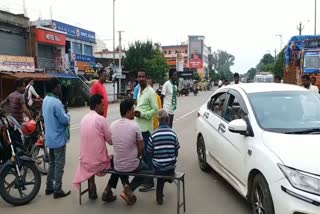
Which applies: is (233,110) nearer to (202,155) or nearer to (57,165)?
(202,155)

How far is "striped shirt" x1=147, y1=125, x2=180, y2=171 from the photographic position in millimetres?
5680

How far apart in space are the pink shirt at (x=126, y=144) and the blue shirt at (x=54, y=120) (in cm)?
90

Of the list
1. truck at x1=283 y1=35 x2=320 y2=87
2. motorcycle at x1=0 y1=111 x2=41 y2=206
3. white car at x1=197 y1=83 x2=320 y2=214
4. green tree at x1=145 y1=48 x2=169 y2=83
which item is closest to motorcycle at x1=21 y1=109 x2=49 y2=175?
motorcycle at x1=0 y1=111 x2=41 y2=206

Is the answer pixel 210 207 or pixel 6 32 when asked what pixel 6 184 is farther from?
pixel 6 32

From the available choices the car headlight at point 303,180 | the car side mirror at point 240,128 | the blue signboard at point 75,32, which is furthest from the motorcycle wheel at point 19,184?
the blue signboard at point 75,32

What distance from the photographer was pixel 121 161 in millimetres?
5988

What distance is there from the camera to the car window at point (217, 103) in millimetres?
7181

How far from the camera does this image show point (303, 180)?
408 centimetres

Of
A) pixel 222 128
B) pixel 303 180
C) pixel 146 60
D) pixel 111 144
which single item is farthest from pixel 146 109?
pixel 146 60

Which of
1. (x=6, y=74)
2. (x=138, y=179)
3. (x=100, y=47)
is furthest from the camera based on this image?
(x=100, y=47)

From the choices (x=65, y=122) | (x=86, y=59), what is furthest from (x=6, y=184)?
(x=86, y=59)

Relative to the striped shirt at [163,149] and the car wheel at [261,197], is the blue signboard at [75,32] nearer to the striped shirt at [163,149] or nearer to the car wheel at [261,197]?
the striped shirt at [163,149]

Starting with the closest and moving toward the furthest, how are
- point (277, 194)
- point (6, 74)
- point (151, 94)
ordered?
point (277, 194) < point (151, 94) < point (6, 74)

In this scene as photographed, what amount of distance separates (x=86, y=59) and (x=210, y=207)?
4033cm
